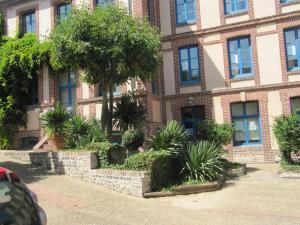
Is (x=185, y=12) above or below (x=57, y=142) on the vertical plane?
above

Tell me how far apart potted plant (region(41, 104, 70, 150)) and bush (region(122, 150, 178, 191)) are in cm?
429

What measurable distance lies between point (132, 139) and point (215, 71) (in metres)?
8.07

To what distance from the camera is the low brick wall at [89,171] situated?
1048cm

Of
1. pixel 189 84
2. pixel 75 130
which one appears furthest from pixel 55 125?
pixel 189 84

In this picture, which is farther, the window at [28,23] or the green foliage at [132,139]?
the window at [28,23]

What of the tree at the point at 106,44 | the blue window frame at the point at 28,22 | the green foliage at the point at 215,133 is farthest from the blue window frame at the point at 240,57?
the blue window frame at the point at 28,22

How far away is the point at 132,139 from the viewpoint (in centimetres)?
1199

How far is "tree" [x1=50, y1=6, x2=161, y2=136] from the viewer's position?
40.0 ft

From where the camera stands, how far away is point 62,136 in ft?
47.2

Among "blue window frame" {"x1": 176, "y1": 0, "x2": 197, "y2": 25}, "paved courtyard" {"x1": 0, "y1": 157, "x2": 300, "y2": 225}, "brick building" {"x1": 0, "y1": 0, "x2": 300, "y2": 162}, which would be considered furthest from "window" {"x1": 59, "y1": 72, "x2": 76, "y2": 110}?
"paved courtyard" {"x1": 0, "y1": 157, "x2": 300, "y2": 225}

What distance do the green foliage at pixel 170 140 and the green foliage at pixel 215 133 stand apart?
2703 mm

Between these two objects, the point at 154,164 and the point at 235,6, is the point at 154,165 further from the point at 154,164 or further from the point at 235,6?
the point at 235,6

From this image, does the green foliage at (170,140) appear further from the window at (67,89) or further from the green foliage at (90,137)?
the window at (67,89)

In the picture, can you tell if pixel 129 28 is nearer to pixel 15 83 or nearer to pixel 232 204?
pixel 232 204
